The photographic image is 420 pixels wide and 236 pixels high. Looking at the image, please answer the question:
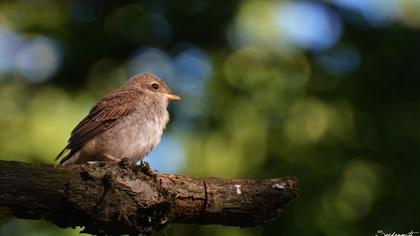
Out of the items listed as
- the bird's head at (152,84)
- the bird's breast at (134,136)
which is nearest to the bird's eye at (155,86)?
the bird's head at (152,84)

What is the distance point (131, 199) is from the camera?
512 cm

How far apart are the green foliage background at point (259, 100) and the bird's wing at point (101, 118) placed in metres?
0.97

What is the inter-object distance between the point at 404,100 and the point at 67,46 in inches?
164

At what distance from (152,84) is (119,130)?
1308 millimetres

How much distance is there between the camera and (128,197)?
5.11 m

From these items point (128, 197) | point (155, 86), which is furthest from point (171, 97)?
point (128, 197)

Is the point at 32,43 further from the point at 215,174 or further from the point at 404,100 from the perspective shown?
the point at 404,100

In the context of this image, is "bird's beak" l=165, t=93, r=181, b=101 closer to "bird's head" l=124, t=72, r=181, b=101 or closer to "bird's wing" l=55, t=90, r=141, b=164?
"bird's head" l=124, t=72, r=181, b=101

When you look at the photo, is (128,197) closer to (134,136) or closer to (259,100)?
(134,136)

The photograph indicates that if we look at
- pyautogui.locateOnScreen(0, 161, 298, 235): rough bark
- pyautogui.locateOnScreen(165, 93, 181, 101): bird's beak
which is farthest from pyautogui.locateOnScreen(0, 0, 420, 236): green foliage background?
pyautogui.locateOnScreen(0, 161, 298, 235): rough bark

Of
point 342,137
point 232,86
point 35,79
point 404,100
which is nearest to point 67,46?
point 35,79

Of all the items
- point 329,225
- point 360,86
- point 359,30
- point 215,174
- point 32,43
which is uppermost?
point 32,43

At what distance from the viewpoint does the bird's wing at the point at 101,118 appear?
718 centimetres

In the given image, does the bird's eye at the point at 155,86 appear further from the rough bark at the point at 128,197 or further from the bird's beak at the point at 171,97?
the rough bark at the point at 128,197
